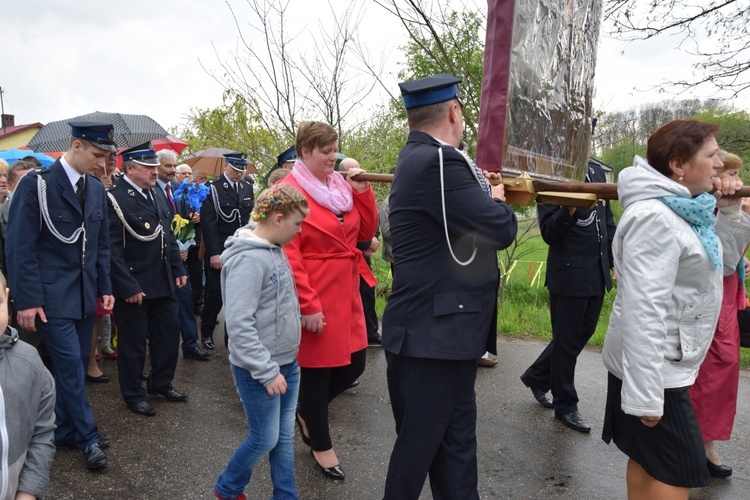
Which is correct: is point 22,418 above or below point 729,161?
below

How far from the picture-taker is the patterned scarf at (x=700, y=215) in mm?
2416

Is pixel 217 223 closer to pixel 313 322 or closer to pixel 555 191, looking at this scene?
pixel 313 322

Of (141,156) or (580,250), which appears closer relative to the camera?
(580,250)

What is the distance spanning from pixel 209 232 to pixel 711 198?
513 centimetres

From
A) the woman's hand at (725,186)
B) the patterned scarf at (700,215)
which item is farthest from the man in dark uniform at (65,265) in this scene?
the woman's hand at (725,186)

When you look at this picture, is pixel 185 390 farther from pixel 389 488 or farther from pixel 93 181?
pixel 389 488

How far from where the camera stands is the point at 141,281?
473cm

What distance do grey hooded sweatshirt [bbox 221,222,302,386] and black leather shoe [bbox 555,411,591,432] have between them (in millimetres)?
2314

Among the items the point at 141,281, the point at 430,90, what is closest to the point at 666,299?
the point at 430,90

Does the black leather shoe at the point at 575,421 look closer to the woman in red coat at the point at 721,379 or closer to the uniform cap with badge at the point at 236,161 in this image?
the woman in red coat at the point at 721,379

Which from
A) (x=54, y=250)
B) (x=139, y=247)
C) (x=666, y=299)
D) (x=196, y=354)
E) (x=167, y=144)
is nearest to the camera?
(x=666, y=299)

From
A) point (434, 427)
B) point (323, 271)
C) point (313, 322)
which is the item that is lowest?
point (434, 427)

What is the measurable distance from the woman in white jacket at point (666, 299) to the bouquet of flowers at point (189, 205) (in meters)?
5.08

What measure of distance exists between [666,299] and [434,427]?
107cm
